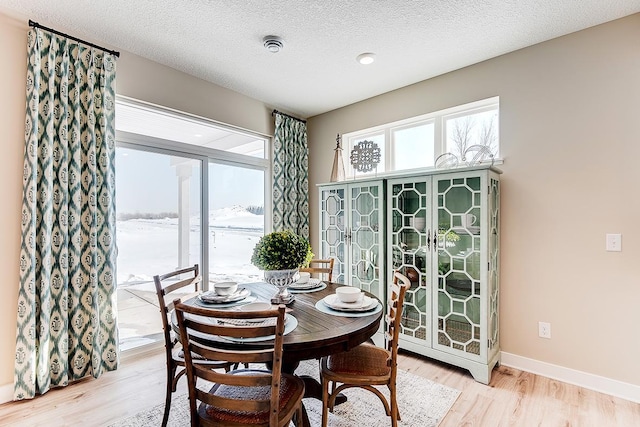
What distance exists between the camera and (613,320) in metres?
2.24

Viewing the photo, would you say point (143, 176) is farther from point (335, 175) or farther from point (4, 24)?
point (335, 175)

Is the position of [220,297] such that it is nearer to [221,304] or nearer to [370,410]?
[221,304]

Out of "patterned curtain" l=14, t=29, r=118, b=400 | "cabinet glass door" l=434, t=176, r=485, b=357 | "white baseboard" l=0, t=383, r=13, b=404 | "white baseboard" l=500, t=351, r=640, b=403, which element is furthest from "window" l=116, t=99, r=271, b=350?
"white baseboard" l=500, t=351, r=640, b=403

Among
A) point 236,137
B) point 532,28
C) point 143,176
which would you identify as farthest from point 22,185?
point 532,28

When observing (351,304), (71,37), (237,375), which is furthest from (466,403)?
(71,37)

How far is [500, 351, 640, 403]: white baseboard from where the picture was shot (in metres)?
2.18

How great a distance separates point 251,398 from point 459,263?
6.28 ft

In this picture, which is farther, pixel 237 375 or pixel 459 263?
pixel 459 263

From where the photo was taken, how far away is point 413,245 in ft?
9.46

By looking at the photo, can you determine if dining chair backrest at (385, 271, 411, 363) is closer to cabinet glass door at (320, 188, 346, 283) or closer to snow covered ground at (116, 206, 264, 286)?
cabinet glass door at (320, 188, 346, 283)

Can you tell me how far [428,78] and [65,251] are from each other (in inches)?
137

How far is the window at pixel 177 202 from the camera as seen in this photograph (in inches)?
112

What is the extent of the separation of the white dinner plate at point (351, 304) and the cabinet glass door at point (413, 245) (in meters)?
1.15

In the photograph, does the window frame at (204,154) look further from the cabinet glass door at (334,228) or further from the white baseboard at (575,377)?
the white baseboard at (575,377)
